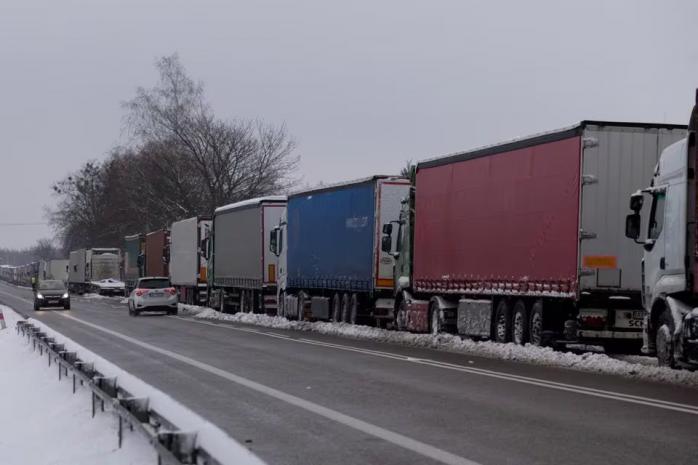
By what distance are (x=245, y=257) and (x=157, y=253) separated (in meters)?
21.1

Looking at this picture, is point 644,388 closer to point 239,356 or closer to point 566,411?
point 566,411

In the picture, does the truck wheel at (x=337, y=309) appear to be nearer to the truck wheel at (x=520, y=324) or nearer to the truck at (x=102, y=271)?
the truck wheel at (x=520, y=324)

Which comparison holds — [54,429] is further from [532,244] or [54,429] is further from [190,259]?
[190,259]

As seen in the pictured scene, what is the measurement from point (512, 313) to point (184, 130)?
5314cm

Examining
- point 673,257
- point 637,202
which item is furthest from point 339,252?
point 673,257

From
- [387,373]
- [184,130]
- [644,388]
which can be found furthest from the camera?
[184,130]

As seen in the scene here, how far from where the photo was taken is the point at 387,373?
53.6 ft

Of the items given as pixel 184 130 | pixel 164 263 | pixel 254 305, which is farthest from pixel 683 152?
pixel 184 130

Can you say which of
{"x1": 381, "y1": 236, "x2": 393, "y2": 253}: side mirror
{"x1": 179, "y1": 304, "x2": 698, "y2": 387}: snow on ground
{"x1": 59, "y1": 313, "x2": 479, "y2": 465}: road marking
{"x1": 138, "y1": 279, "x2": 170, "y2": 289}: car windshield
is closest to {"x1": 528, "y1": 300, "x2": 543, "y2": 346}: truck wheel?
{"x1": 179, "y1": 304, "x2": 698, "y2": 387}: snow on ground

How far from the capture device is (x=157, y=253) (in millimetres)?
59781

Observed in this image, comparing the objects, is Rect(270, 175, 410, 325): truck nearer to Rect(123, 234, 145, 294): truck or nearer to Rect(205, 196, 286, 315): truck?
Rect(205, 196, 286, 315): truck

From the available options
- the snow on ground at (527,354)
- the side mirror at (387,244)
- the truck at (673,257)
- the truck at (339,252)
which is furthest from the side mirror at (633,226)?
the truck at (339,252)

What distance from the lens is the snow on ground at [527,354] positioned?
15805 millimetres

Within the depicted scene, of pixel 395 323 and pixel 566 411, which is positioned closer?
pixel 566 411
